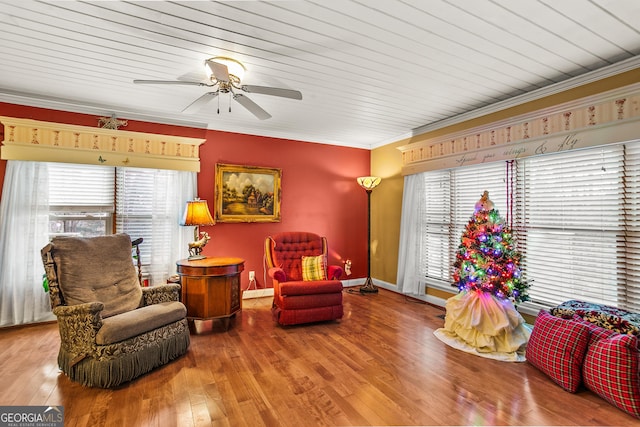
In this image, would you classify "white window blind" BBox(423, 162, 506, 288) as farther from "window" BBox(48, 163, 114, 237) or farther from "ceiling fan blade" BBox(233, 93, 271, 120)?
"window" BBox(48, 163, 114, 237)

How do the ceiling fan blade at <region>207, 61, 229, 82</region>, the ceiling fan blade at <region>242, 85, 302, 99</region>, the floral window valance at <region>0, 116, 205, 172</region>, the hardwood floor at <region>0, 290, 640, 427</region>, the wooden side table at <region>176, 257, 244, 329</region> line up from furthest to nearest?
the floral window valance at <region>0, 116, 205, 172</region>, the wooden side table at <region>176, 257, 244, 329</region>, the ceiling fan blade at <region>242, 85, 302, 99</region>, the ceiling fan blade at <region>207, 61, 229, 82</region>, the hardwood floor at <region>0, 290, 640, 427</region>

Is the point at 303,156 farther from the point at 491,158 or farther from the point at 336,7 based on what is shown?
the point at 336,7

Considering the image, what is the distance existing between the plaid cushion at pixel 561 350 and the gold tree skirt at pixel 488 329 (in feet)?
1.04

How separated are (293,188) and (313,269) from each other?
1612mm

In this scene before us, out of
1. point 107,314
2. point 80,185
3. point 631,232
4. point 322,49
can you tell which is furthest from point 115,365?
point 631,232

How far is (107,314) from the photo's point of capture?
2670 mm

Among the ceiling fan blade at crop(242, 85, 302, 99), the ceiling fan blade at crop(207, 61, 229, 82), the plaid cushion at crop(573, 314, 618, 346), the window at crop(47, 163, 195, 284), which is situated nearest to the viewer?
the ceiling fan blade at crop(207, 61, 229, 82)

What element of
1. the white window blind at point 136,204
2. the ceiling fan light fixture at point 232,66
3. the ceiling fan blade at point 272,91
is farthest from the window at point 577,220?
the white window blind at point 136,204

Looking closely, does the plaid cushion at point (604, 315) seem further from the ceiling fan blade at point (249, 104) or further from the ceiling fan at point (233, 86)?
the ceiling fan blade at point (249, 104)

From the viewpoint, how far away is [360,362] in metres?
2.77

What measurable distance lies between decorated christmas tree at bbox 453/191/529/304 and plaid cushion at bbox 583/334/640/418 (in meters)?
0.93

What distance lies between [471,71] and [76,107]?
4.53 metres

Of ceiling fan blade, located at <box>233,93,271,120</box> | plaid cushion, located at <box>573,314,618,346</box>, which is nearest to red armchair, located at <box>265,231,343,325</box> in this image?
ceiling fan blade, located at <box>233,93,271,120</box>

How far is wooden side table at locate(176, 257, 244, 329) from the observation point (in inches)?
136
